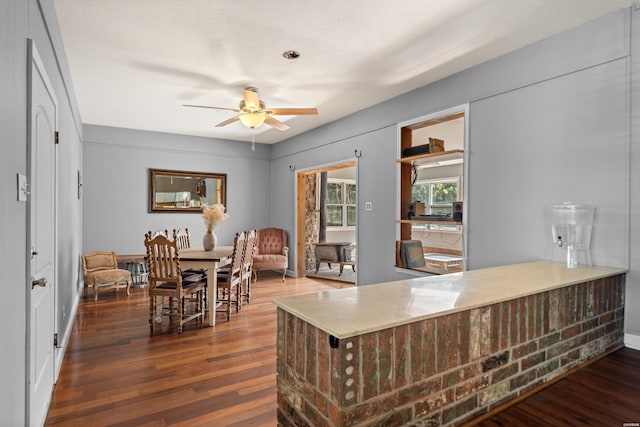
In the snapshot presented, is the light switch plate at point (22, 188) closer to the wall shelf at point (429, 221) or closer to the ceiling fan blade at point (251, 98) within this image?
the ceiling fan blade at point (251, 98)

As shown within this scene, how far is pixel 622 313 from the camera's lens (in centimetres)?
246

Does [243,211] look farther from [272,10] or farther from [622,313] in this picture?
[622,313]

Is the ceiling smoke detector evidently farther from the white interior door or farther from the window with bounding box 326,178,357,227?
the window with bounding box 326,178,357,227

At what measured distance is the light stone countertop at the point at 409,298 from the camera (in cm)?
123

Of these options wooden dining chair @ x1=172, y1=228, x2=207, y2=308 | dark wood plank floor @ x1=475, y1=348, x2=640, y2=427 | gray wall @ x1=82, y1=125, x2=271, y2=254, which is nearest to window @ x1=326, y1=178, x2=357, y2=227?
gray wall @ x1=82, y1=125, x2=271, y2=254

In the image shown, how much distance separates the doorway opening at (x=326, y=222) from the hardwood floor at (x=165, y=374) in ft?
9.09

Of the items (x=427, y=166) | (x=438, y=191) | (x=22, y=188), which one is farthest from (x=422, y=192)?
(x=22, y=188)

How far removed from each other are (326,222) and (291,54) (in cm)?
538

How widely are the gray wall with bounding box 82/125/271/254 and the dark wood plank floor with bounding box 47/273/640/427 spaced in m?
2.39

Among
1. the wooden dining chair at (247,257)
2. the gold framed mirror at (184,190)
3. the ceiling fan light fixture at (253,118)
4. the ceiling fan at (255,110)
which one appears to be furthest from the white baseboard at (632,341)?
the gold framed mirror at (184,190)

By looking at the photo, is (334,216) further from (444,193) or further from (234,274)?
(234,274)

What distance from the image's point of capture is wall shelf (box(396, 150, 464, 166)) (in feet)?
12.0

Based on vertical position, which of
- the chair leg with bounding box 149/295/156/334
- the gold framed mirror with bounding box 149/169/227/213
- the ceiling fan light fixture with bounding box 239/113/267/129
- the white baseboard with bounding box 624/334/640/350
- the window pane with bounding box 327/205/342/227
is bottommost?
the chair leg with bounding box 149/295/156/334

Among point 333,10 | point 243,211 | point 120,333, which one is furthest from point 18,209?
point 243,211
